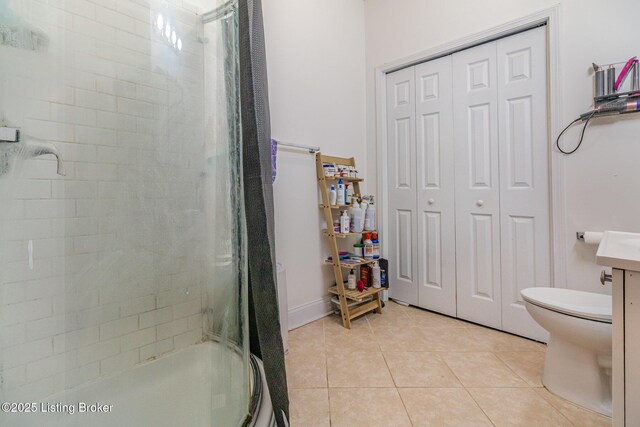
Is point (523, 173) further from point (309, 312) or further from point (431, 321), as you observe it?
point (309, 312)

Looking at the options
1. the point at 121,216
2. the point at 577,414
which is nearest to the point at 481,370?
the point at 577,414

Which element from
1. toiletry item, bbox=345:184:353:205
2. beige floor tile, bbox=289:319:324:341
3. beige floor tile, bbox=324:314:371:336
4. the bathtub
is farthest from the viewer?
toiletry item, bbox=345:184:353:205

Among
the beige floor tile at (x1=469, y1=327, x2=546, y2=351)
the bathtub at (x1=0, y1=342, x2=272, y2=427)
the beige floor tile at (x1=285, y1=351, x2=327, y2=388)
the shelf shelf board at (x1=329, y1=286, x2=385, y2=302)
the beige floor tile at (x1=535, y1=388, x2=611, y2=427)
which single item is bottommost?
the beige floor tile at (x1=535, y1=388, x2=611, y2=427)

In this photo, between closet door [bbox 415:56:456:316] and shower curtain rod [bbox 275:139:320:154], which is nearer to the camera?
shower curtain rod [bbox 275:139:320:154]

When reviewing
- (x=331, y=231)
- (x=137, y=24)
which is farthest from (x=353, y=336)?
(x=137, y=24)

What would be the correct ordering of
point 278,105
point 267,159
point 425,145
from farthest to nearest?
1. point 425,145
2. point 278,105
3. point 267,159

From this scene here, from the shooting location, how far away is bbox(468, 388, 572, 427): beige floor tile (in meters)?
1.09

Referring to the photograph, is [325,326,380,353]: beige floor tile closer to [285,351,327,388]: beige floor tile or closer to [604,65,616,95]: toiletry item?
[285,351,327,388]: beige floor tile

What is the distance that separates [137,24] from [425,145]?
187cm

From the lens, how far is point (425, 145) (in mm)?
2168

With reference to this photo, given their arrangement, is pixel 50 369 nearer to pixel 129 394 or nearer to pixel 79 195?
pixel 129 394

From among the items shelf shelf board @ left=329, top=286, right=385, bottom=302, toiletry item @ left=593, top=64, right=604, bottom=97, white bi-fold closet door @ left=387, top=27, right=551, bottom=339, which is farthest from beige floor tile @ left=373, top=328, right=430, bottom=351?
toiletry item @ left=593, top=64, right=604, bottom=97

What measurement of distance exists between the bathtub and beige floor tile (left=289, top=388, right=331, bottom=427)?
0.81 ft

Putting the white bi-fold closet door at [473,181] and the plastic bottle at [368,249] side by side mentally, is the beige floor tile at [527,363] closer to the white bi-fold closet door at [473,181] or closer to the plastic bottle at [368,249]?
the white bi-fold closet door at [473,181]
